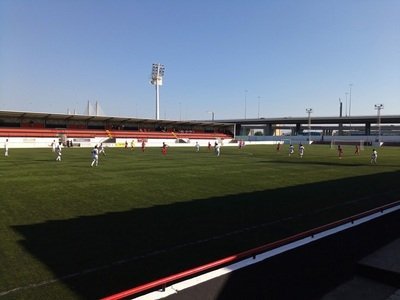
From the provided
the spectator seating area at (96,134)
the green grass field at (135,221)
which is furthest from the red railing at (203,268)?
the spectator seating area at (96,134)

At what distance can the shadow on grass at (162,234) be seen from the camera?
7180mm

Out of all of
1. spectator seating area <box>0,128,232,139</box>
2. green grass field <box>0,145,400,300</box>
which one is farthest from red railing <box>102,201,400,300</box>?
spectator seating area <box>0,128,232,139</box>

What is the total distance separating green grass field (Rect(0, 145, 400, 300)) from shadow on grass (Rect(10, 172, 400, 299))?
0.02 m

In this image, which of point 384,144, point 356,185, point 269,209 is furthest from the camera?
point 384,144

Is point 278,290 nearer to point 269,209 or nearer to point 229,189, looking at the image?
point 269,209

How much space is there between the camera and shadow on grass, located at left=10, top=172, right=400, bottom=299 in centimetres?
718

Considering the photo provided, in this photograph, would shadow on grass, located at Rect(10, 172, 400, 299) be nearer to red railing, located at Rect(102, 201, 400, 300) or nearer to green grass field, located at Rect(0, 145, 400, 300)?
green grass field, located at Rect(0, 145, 400, 300)

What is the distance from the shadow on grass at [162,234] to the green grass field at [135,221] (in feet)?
0.07

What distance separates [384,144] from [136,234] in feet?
307

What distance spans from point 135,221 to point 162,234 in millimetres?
1627

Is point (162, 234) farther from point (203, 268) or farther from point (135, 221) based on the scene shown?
point (203, 268)

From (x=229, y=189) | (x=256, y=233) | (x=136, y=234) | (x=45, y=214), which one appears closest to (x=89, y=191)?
(x=45, y=214)

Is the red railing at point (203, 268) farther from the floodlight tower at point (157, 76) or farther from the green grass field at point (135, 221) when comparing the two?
the floodlight tower at point (157, 76)

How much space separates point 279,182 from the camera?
20.3m
